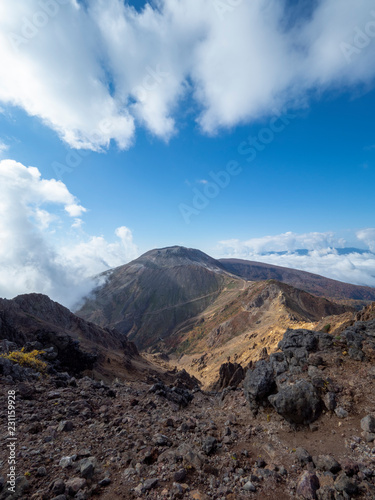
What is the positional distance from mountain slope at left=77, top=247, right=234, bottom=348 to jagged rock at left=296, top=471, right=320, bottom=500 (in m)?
104

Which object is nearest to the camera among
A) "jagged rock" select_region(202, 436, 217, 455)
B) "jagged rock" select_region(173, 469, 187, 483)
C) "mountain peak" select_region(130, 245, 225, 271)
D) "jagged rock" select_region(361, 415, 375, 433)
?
"jagged rock" select_region(173, 469, 187, 483)

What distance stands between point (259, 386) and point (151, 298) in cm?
13013

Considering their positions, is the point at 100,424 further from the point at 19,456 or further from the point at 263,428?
the point at 263,428

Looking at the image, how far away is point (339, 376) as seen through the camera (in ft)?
28.4

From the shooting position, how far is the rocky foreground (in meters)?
5.45

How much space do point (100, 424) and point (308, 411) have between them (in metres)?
7.95

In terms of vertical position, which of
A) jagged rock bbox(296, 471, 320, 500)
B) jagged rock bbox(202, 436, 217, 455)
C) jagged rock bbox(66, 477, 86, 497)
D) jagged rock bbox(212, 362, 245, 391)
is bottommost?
jagged rock bbox(212, 362, 245, 391)

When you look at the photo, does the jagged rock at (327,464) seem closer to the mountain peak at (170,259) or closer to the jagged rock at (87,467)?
the jagged rock at (87,467)

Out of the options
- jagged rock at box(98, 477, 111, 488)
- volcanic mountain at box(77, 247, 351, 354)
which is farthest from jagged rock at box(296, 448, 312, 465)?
volcanic mountain at box(77, 247, 351, 354)

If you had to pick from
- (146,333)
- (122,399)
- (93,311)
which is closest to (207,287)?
(146,333)

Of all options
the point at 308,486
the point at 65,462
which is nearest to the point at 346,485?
the point at 308,486

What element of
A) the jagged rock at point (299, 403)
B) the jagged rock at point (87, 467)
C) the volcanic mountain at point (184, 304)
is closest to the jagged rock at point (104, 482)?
the jagged rock at point (87, 467)

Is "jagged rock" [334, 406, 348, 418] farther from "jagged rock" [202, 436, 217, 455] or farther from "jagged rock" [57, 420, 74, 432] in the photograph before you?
"jagged rock" [57, 420, 74, 432]

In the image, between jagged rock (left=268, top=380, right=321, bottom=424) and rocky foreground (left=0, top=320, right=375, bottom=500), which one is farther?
jagged rock (left=268, top=380, right=321, bottom=424)
